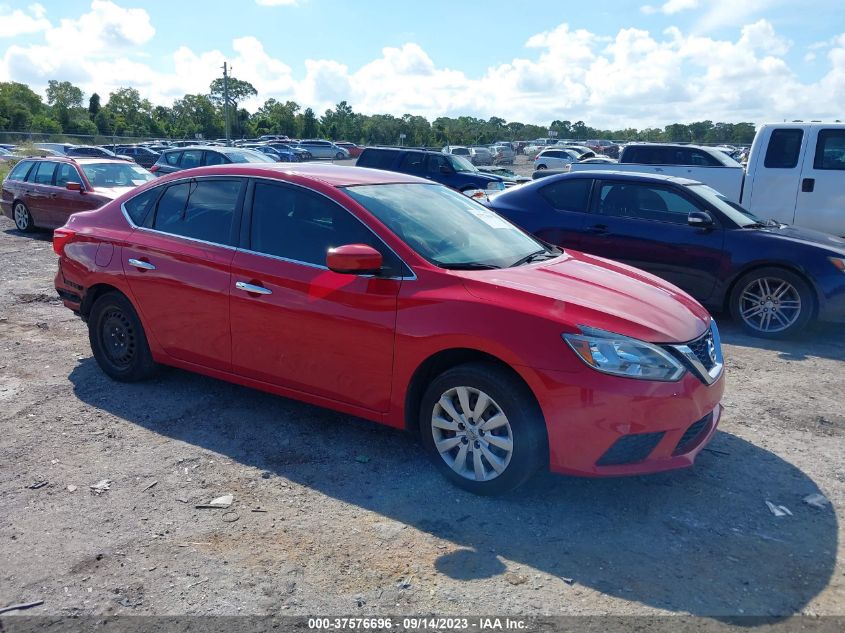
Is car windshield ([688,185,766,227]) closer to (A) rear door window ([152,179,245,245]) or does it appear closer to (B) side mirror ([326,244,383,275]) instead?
(B) side mirror ([326,244,383,275])

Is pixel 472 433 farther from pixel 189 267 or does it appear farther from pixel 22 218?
pixel 22 218

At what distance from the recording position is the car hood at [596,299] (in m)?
3.67

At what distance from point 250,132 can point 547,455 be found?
85154 mm

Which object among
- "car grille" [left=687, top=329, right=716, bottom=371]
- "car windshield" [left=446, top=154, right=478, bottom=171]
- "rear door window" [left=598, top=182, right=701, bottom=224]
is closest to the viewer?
"car grille" [left=687, top=329, right=716, bottom=371]

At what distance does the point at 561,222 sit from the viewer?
8.27m

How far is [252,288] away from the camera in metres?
4.52

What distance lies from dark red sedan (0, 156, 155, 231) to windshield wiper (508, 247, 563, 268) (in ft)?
29.9

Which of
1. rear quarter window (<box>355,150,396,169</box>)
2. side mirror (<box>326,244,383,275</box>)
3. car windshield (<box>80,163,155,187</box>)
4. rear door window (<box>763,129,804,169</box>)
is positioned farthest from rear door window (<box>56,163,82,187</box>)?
rear door window (<box>763,129,804,169</box>)

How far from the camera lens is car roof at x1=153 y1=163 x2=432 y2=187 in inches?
183

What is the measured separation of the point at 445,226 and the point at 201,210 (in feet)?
5.67

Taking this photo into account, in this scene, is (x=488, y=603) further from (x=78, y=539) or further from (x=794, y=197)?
(x=794, y=197)

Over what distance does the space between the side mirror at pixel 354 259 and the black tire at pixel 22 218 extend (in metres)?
11.7

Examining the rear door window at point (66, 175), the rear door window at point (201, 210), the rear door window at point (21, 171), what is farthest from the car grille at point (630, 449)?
the rear door window at point (21, 171)

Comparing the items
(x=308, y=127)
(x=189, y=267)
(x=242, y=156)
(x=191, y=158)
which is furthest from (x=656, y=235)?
(x=308, y=127)
